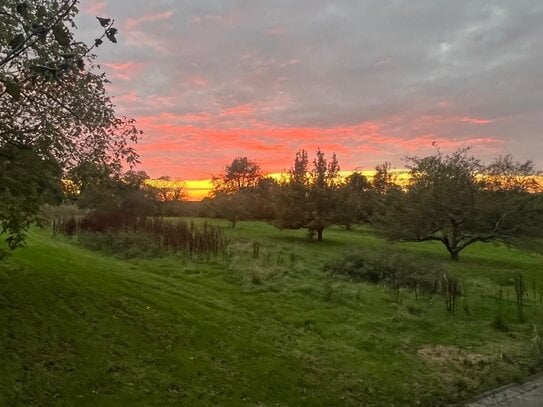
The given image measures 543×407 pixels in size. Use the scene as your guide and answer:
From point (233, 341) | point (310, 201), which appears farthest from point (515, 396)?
point (310, 201)

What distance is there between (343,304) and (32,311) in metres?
11.1

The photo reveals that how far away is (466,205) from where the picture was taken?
113ft

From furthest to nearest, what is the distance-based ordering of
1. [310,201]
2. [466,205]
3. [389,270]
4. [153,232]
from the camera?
[310,201], [466,205], [153,232], [389,270]

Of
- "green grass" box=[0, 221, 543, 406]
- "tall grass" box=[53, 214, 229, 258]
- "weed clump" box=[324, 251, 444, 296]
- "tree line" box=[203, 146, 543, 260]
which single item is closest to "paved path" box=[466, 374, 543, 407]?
"green grass" box=[0, 221, 543, 406]

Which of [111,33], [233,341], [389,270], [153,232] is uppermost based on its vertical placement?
[111,33]

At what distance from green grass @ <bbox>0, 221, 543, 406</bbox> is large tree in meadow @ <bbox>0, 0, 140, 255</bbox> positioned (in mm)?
2411

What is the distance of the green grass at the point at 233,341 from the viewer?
9477 millimetres

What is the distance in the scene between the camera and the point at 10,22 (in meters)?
7.22

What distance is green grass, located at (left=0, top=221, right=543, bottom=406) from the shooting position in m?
9.48

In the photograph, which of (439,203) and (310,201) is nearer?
(439,203)

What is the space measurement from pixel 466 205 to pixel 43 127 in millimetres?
30379

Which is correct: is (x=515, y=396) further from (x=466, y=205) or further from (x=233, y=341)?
(x=466, y=205)

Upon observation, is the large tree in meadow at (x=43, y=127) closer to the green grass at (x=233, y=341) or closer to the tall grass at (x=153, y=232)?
the green grass at (x=233, y=341)

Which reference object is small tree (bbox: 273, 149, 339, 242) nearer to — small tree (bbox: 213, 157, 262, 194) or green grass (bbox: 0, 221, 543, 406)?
green grass (bbox: 0, 221, 543, 406)
